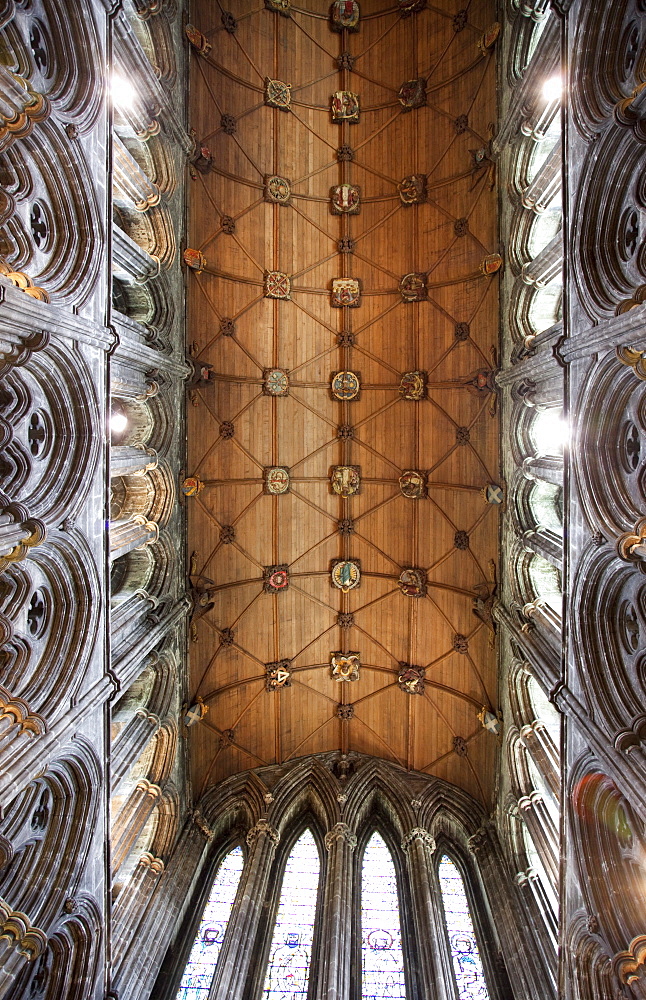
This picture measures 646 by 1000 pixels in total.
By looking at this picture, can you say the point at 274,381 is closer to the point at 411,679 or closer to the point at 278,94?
the point at 278,94

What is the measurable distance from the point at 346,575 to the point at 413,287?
9.20m

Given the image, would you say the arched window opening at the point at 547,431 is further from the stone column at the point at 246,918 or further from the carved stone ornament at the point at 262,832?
the stone column at the point at 246,918

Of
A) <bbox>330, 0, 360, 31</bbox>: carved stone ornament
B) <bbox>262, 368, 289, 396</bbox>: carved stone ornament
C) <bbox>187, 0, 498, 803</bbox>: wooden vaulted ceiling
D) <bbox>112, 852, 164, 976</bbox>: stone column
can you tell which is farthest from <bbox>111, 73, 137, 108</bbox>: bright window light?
<bbox>112, 852, 164, 976</bbox>: stone column

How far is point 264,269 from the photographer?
17078 millimetres

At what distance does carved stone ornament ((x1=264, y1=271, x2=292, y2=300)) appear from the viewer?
17.1 metres

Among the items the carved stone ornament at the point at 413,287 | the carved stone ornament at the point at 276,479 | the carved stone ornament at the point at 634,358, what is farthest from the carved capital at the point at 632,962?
the carved stone ornament at the point at 413,287

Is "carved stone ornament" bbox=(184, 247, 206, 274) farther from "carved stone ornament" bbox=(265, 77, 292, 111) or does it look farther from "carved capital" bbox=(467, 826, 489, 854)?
"carved capital" bbox=(467, 826, 489, 854)

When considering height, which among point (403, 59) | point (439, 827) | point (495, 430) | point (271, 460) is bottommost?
point (439, 827)

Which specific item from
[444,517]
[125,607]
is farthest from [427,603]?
[125,607]

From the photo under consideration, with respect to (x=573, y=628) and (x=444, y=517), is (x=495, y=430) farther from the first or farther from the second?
(x=573, y=628)

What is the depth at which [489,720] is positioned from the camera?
1544 centimetres

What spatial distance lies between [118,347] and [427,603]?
11.6m

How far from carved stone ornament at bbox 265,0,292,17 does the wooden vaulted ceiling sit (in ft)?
0.80

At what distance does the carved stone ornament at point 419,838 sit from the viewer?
14828 mm
